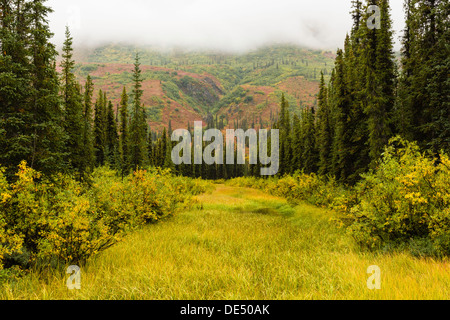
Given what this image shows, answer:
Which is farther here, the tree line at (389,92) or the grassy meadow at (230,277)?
the tree line at (389,92)

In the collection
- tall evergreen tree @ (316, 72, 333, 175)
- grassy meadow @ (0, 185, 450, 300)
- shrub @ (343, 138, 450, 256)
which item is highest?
tall evergreen tree @ (316, 72, 333, 175)

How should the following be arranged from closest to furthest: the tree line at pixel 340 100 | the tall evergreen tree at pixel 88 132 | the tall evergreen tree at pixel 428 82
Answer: the tree line at pixel 340 100
the tall evergreen tree at pixel 428 82
the tall evergreen tree at pixel 88 132

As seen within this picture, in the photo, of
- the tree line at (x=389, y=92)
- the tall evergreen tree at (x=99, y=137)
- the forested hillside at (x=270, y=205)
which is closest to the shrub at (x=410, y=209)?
the forested hillside at (x=270, y=205)

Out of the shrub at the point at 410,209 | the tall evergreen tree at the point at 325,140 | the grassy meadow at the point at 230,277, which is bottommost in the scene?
the grassy meadow at the point at 230,277

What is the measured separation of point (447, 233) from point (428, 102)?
60.8ft

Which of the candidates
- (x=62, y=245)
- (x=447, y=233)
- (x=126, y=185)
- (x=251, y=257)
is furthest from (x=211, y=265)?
(x=126, y=185)

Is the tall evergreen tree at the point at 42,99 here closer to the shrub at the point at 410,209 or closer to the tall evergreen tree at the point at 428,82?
the shrub at the point at 410,209

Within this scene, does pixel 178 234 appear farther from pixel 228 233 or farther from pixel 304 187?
pixel 304 187

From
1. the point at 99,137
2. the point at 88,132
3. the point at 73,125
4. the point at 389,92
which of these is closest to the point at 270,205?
the point at 389,92

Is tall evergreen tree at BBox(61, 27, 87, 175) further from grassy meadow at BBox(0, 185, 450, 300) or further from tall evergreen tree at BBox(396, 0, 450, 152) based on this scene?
tall evergreen tree at BBox(396, 0, 450, 152)

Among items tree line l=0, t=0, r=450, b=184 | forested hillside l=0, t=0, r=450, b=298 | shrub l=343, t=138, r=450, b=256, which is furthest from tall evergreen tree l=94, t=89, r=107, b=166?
shrub l=343, t=138, r=450, b=256

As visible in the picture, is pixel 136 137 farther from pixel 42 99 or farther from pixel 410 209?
pixel 410 209

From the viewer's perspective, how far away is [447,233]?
5449 mm

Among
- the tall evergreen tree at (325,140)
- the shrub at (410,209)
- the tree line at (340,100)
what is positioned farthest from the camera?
the tall evergreen tree at (325,140)
